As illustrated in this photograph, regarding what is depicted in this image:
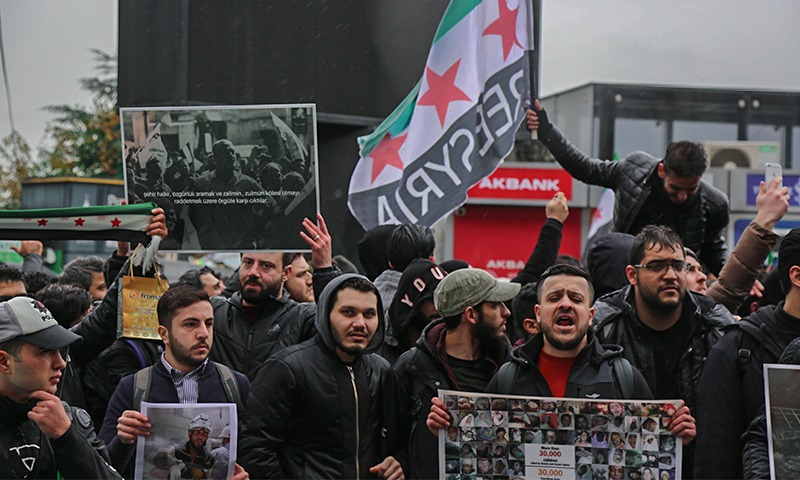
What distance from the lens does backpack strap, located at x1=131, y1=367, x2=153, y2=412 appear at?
5.00 metres

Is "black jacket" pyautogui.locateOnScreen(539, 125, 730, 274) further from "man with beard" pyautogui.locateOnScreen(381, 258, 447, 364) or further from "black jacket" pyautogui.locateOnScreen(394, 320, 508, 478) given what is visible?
"black jacket" pyautogui.locateOnScreen(394, 320, 508, 478)

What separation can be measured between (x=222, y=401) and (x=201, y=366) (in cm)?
17

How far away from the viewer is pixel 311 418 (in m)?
4.98

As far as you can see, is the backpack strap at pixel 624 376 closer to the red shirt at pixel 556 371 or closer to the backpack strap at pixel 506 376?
the red shirt at pixel 556 371

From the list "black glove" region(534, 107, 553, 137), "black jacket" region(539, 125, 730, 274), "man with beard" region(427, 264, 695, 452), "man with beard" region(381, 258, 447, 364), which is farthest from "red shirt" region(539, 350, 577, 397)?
"black glove" region(534, 107, 553, 137)

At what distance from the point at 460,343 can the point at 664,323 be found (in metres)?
0.93

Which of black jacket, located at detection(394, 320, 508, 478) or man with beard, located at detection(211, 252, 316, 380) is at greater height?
man with beard, located at detection(211, 252, 316, 380)

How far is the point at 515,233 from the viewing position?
75.9 feet

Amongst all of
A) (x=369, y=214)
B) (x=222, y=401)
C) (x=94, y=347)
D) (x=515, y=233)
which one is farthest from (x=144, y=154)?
(x=515, y=233)

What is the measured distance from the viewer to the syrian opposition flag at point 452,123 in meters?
7.62

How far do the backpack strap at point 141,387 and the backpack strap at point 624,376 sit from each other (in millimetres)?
1900

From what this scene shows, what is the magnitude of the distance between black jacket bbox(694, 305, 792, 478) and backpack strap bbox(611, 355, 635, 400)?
32 centimetres

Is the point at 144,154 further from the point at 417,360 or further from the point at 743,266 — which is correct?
the point at 743,266

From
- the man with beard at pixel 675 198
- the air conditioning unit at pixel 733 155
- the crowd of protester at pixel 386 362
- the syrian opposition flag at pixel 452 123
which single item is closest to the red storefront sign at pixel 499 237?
the air conditioning unit at pixel 733 155
